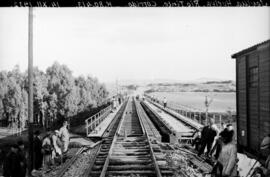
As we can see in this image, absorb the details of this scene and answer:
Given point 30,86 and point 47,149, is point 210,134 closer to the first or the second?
point 47,149

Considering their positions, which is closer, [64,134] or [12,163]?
[12,163]

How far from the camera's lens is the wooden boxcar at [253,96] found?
7.43m

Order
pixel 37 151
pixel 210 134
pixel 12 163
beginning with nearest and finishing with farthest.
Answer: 1. pixel 12 163
2. pixel 37 151
3. pixel 210 134

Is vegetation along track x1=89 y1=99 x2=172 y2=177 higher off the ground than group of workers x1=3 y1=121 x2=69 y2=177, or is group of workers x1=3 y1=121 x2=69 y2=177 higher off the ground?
group of workers x1=3 y1=121 x2=69 y2=177

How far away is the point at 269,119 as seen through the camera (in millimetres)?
7344

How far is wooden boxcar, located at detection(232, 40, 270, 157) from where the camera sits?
7.43 m

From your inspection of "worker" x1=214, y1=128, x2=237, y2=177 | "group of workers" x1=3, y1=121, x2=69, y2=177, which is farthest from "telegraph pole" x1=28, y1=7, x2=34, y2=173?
"worker" x1=214, y1=128, x2=237, y2=177

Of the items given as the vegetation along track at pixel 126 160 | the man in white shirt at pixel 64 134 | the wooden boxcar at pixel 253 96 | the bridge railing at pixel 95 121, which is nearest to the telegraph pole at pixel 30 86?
the man in white shirt at pixel 64 134

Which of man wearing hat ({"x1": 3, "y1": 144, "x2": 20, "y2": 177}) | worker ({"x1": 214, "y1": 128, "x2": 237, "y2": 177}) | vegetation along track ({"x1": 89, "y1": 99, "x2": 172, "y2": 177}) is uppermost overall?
worker ({"x1": 214, "y1": 128, "x2": 237, "y2": 177})

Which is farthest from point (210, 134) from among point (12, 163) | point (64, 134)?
point (12, 163)

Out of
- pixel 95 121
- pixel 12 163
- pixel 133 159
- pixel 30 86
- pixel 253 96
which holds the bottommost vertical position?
pixel 133 159

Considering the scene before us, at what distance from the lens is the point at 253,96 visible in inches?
328

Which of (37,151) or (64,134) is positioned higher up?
(64,134)

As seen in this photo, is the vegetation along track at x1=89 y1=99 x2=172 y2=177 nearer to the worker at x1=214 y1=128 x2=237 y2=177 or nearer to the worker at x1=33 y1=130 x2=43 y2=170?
the worker at x1=33 y1=130 x2=43 y2=170
